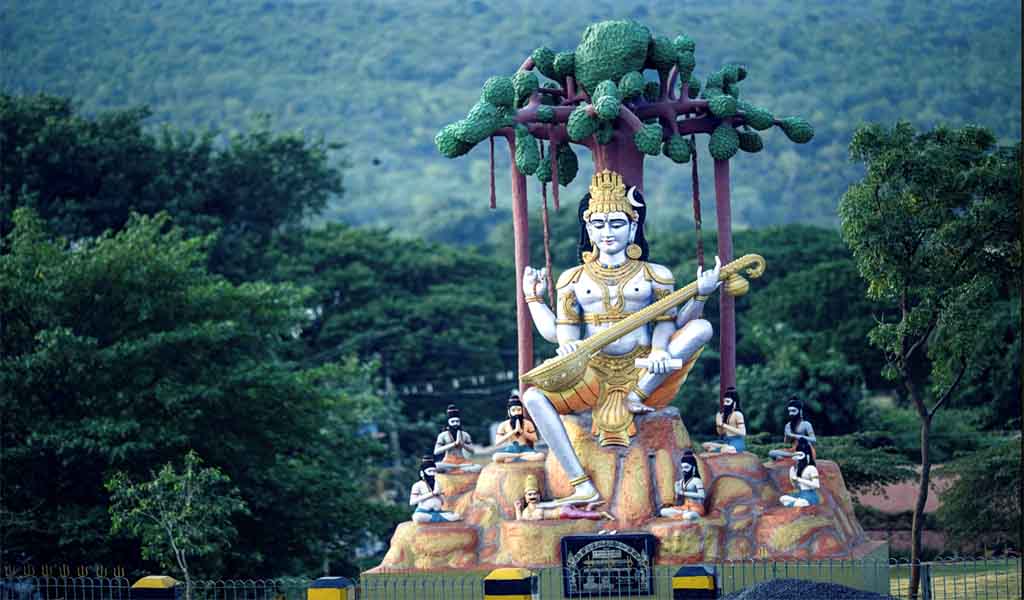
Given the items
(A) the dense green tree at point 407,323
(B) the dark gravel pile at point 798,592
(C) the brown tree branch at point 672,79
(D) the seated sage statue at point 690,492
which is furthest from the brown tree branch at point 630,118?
(A) the dense green tree at point 407,323

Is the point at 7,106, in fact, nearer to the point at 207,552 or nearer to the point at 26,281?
the point at 26,281

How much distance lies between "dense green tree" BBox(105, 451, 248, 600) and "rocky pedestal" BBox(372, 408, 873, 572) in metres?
4.48

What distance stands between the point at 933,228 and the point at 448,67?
107047mm

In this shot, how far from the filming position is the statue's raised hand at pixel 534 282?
782 inches

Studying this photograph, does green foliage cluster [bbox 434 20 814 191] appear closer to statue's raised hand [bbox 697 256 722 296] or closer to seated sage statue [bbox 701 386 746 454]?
statue's raised hand [bbox 697 256 722 296]

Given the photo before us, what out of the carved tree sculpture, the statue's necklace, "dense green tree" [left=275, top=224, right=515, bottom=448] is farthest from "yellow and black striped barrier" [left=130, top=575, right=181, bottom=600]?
"dense green tree" [left=275, top=224, right=515, bottom=448]

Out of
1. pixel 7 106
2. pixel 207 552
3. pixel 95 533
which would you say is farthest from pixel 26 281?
pixel 7 106

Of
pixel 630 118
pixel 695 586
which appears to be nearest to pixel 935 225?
pixel 630 118

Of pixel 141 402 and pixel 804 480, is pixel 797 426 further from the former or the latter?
pixel 141 402

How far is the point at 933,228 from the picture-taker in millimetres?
23516

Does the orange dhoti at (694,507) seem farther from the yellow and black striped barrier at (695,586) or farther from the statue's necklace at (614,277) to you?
the statue's necklace at (614,277)

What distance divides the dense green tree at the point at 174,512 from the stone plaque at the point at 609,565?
19.5 feet

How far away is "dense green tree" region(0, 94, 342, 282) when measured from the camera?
40.2m

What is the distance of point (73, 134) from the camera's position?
40.9 metres
